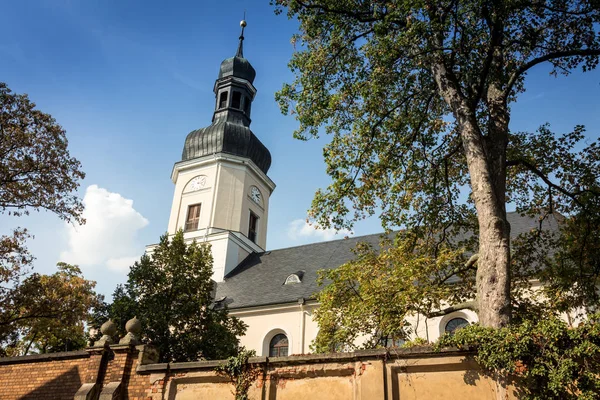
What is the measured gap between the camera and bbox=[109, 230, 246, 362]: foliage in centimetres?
1605

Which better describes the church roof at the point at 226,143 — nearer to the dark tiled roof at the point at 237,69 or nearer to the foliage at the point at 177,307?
the dark tiled roof at the point at 237,69

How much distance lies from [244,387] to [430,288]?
4653mm

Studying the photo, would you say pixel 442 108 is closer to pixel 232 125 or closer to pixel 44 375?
pixel 44 375

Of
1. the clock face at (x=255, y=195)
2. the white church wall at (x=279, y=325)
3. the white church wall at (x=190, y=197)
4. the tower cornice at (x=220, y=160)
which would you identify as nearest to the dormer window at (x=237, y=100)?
the tower cornice at (x=220, y=160)

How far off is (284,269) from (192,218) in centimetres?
817

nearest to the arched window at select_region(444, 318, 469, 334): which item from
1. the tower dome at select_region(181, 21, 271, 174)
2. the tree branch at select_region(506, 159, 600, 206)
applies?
the tree branch at select_region(506, 159, 600, 206)

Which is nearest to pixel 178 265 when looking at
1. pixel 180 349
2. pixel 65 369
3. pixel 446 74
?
pixel 180 349

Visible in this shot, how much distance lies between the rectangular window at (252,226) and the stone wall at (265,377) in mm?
22369

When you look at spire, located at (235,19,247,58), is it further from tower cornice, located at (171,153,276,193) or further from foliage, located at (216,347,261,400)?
foliage, located at (216,347,261,400)

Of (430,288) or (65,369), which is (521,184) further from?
(65,369)

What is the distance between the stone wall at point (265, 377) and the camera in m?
7.46

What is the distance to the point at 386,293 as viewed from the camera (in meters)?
11.1

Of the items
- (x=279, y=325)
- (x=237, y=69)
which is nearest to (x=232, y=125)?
(x=237, y=69)

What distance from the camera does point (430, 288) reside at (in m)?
11.0
